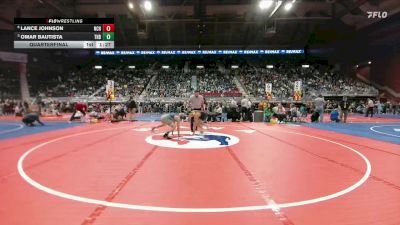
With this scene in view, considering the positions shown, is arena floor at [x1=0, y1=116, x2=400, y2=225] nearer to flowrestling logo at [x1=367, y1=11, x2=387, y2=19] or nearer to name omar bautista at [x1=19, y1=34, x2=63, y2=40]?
name omar bautista at [x1=19, y1=34, x2=63, y2=40]

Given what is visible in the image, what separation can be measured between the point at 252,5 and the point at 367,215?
2159 cm

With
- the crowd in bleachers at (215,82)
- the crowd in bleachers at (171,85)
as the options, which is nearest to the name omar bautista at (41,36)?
the crowd in bleachers at (171,85)

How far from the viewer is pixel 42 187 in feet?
13.7

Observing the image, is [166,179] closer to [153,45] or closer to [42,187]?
[42,187]

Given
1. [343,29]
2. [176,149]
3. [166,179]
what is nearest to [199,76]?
[343,29]

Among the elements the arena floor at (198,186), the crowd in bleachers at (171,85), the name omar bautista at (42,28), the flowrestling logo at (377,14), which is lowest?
the arena floor at (198,186)
